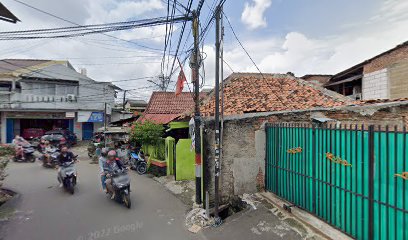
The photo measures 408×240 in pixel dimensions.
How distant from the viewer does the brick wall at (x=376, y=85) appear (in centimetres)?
1048

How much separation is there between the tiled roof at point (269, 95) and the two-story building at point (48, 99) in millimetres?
14494

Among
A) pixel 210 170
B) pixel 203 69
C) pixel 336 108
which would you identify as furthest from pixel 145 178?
pixel 336 108

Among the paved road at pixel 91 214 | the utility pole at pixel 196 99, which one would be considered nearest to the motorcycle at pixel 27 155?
the paved road at pixel 91 214

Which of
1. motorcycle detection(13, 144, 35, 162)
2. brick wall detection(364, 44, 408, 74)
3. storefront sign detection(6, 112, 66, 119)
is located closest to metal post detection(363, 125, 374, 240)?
brick wall detection(364, 44, 408, 74)

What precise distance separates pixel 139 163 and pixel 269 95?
21.4 feet

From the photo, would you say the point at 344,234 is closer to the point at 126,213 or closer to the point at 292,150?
the point at 292,150

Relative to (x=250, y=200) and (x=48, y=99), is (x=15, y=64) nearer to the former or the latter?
(x=48, y=99)

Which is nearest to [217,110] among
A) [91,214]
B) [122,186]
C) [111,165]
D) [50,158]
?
[122,186]

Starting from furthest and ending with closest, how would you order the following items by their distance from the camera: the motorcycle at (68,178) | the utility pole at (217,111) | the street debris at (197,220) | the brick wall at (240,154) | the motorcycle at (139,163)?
the motorcycle at (139,163) → the motorcycle at (68,178) → the brick wall at (240,154) → the utility pole at (217,111) → the street debris at (197,220)

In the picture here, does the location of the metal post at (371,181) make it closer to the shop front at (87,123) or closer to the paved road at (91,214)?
the paved road at (91,214)

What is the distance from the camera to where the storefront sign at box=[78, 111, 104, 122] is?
22375 millimetres

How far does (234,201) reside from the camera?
242 inches

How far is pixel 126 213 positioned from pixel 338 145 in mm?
5045

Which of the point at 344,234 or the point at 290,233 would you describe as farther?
the point at 290,233
